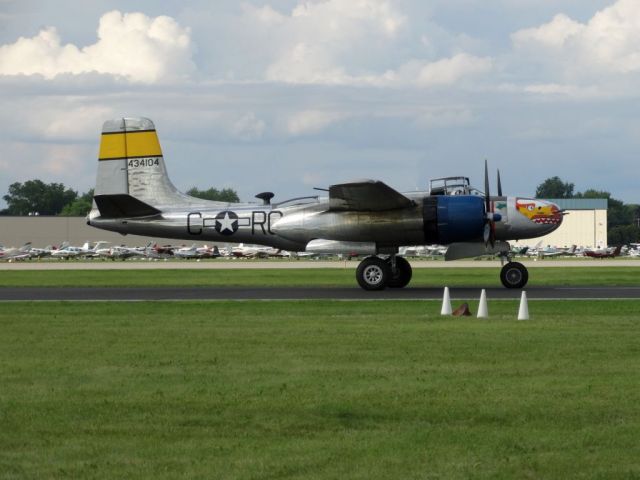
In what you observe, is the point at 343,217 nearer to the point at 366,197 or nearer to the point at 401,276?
the point at 366,197

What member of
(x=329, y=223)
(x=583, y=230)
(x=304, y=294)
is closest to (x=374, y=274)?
(x=329, y=223)

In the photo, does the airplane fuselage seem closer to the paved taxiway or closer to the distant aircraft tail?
A: the distant aircraft tail

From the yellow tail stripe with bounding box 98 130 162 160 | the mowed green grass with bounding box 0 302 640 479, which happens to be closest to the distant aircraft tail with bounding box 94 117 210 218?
the yellow tail stripe with bounding box 98 130 162 160

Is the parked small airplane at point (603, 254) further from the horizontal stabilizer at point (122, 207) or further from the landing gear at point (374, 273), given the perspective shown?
the horizontal stabilizer at point (122, 207)

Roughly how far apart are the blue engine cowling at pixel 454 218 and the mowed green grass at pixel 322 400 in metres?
11.5

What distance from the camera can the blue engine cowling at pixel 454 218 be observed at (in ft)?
114

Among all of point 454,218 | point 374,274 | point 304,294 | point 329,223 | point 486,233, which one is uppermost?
point 454,218

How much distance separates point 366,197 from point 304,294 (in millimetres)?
3933

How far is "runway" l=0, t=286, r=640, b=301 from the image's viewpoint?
108ft

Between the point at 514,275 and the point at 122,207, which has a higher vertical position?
the point at 122,207

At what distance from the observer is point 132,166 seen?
40.5m

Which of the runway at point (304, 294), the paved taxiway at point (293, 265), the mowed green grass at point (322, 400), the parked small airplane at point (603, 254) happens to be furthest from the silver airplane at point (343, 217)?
the parked small airplane at point (603, 254)

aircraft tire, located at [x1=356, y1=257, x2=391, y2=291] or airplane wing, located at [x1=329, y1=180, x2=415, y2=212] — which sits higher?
airplane wing, located at [x1=329, y1=180, x2=415, y2=212]

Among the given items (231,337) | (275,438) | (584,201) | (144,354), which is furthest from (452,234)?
(584,201)
